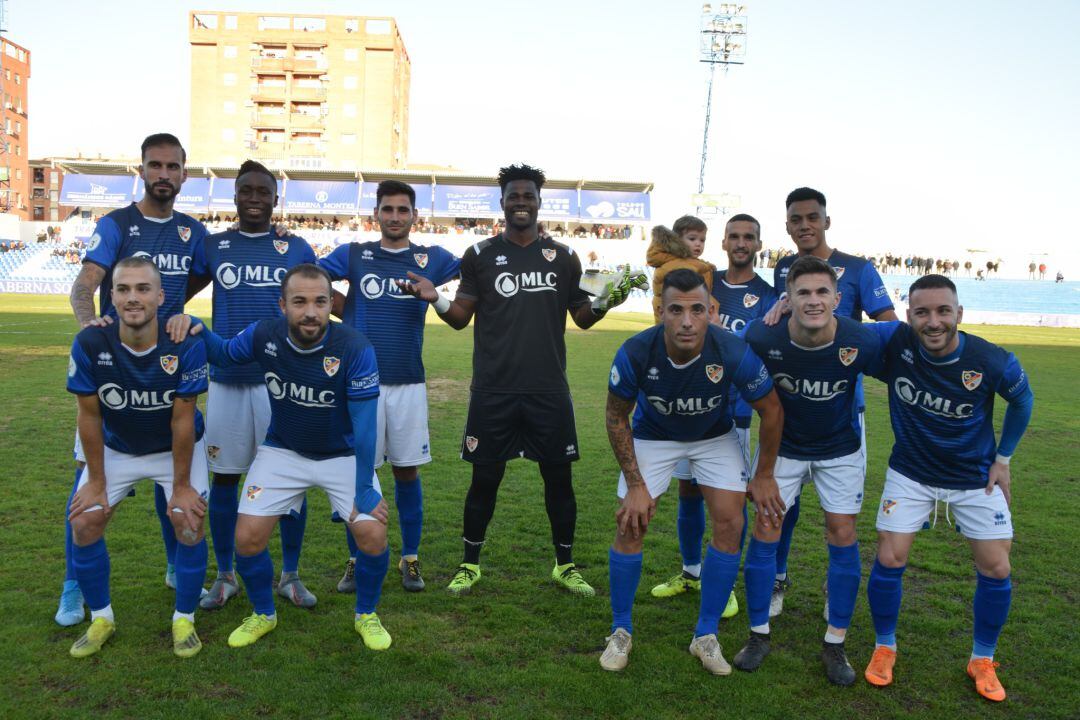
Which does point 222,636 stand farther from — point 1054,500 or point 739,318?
point 1054,500

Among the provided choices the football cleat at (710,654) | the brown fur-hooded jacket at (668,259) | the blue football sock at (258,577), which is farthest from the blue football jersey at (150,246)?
the football cleat at (710,654)

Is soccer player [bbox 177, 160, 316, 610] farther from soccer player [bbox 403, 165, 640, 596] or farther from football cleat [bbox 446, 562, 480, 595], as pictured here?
soccer player [bbox 403, 165, 640, 596]

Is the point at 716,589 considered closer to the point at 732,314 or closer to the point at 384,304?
the point at 732,314

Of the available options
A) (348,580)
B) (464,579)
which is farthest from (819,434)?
(348,580)

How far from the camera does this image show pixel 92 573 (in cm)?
404

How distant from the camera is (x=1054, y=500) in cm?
738

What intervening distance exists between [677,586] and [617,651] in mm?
1103

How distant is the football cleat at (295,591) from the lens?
4.62m

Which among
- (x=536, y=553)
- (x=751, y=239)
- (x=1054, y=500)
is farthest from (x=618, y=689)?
(x=1054, y=500)

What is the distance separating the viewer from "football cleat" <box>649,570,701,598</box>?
16.2ft

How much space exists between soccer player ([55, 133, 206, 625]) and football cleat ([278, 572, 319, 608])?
2.29ft

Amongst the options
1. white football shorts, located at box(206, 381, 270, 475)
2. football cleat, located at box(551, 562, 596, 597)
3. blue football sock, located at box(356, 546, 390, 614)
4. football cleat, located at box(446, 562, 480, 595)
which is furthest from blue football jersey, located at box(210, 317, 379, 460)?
football cleat, located at box(551, 562, 596, 597)

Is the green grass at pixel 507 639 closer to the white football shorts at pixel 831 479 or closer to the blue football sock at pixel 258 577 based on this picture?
the blue football sock at pixel 258 577

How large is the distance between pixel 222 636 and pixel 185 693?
64 centimetres
